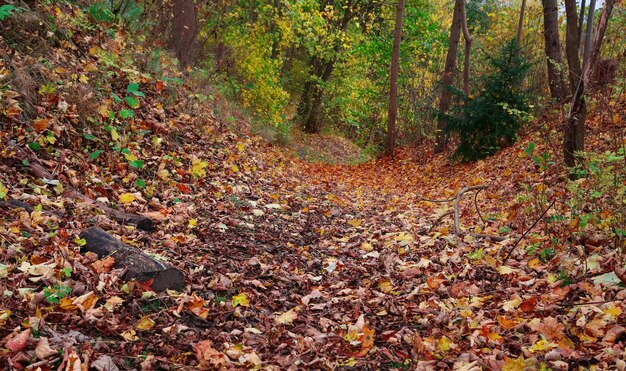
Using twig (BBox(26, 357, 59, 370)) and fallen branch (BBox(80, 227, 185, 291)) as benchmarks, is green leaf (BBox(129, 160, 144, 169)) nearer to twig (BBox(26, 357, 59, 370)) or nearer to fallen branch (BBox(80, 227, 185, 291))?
fallen branch (BBox(80, 227, 185, 291))

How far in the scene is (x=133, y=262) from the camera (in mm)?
4000

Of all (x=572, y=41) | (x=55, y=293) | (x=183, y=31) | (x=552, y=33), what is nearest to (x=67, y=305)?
(x=55, y=293)

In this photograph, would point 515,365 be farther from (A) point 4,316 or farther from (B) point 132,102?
(B) point 132,102

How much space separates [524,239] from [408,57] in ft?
48.4

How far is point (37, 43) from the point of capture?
21.6 feet

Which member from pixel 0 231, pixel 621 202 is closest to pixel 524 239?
pixel 621 202

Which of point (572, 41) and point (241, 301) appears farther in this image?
point (572, 41)

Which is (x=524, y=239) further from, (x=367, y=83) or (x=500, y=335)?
(x=367, y=83)

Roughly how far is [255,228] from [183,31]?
21.8 ft

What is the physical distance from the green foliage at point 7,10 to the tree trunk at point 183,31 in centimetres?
430

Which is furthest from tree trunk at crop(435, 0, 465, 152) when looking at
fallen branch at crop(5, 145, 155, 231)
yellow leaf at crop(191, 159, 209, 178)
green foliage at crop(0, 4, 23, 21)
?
green foliage at crop(0, 4, 23, 21)

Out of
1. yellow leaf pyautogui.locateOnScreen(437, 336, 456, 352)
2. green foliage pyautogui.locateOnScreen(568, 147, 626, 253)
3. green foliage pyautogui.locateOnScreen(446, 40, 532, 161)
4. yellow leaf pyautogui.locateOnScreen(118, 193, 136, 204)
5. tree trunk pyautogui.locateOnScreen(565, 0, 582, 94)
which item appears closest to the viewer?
yellow leaf pyautogui.locateOnScreen(437, 336, 456, 352)

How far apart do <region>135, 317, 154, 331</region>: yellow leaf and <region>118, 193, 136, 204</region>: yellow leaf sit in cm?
246

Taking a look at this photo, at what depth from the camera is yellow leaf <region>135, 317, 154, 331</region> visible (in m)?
3.40
